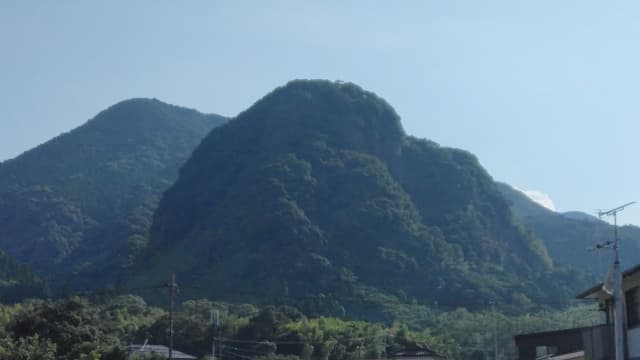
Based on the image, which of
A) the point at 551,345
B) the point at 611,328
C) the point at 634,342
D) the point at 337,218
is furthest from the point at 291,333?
the point at 634,342

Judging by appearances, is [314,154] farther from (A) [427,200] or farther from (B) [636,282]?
(B) [636,282]

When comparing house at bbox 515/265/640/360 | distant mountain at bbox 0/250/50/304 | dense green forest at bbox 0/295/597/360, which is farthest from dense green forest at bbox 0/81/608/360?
house at bbox 515/265/640/360

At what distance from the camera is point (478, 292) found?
449 ft

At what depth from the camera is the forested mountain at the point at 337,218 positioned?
13888cm

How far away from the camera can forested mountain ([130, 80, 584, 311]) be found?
456 feet

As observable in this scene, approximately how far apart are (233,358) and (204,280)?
53960 millimetres

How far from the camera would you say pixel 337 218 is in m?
158

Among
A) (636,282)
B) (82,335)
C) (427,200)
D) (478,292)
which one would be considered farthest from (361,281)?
(636,282)

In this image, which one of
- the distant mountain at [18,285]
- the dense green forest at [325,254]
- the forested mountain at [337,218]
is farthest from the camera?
the forested mountain at [337,218]

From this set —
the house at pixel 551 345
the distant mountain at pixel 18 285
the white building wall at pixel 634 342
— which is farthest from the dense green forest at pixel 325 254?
the white building wall at pixel 634 342

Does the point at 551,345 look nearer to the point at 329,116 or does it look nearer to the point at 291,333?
the point at 291,333

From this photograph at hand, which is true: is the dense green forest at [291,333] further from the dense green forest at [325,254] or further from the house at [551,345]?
the house at [551,345]

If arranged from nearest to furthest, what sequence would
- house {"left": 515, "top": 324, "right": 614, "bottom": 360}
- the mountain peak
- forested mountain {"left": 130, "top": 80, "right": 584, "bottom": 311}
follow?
house {"left": 515, "top": 324, "right": 614, "bottom": 360} → forested mountain {"left": 130, "top": 80, "right": 584, "bottom": 311} → the mountain peak

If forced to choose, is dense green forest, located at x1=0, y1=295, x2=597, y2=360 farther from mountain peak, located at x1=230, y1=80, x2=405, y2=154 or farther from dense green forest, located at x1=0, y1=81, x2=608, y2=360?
mountain peak, located at x1=230, y1=80, x2=405, y2=154
